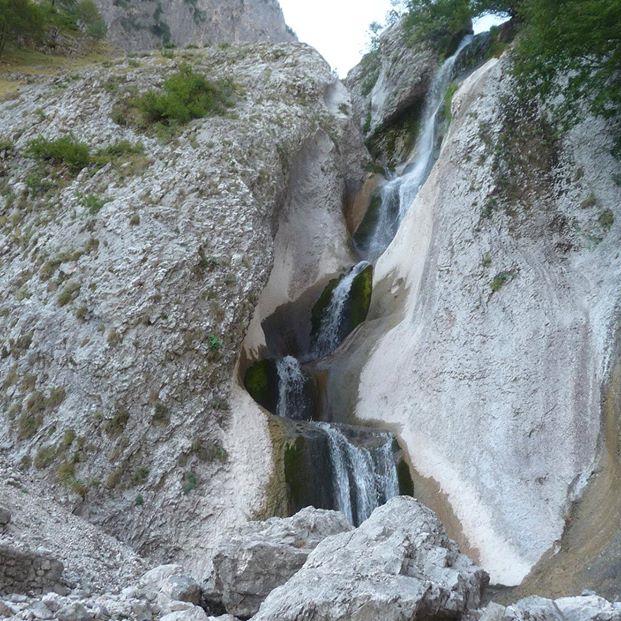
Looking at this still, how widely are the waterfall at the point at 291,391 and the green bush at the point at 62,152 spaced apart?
913cm

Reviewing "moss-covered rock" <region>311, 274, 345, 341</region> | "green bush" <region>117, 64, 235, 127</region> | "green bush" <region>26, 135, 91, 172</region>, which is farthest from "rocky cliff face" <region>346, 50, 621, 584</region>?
"green bush" <region>26, 135, 91, 172</region>

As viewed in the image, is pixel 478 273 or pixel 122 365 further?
pixel 478 273

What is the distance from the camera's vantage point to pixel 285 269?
921 inches

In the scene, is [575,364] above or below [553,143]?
below

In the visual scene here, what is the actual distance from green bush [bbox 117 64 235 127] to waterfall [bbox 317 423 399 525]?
1231 cm

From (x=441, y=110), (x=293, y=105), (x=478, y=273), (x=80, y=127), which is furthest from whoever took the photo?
(x=441, y=110)

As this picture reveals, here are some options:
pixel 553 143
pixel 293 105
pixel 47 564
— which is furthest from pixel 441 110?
pixel 47 564

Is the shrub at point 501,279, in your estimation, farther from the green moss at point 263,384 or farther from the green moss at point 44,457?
the green moss at point 44,457

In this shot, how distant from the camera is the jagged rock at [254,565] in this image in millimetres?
8539

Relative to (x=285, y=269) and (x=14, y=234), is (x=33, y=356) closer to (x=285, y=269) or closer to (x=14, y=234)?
(x=14, y=234)

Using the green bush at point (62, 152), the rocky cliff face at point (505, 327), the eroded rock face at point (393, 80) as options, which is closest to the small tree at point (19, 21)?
the green bush at point (62, 152)

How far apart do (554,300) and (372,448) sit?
19.0 ft

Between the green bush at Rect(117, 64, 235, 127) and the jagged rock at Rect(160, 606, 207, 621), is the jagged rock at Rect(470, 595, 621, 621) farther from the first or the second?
the green bush at Rect(117, 64, 235, 127)

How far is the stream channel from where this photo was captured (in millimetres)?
14641
